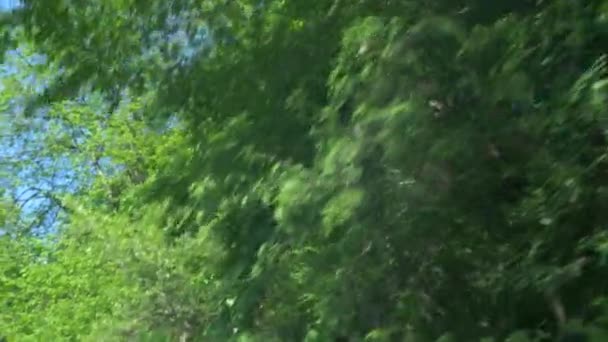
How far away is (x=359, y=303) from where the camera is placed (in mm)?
6707

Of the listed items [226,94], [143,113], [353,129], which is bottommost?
[353,129]

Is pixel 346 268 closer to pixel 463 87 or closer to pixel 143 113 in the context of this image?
pixel 463 87

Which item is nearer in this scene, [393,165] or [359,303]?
[393,165]

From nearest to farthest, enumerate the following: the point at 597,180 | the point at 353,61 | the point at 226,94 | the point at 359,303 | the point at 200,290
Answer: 1. the point at 597,180
2. the point at 353,61
3. the point at 359,303
4. the point at 226,94
5. the point at 200,290

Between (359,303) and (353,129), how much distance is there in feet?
4.31

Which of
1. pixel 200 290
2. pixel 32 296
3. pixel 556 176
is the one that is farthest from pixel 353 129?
pixel 32 296

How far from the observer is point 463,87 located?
6.02m

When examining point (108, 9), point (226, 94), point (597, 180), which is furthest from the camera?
point (108, 9)

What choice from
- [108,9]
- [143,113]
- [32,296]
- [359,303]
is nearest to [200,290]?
[143,113]

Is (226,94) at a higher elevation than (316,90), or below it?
higher

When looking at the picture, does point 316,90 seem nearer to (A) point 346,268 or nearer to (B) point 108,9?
(A) point 346,268

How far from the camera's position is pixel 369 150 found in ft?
18.9

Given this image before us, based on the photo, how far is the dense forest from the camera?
227 inches

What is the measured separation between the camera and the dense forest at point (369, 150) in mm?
5754
